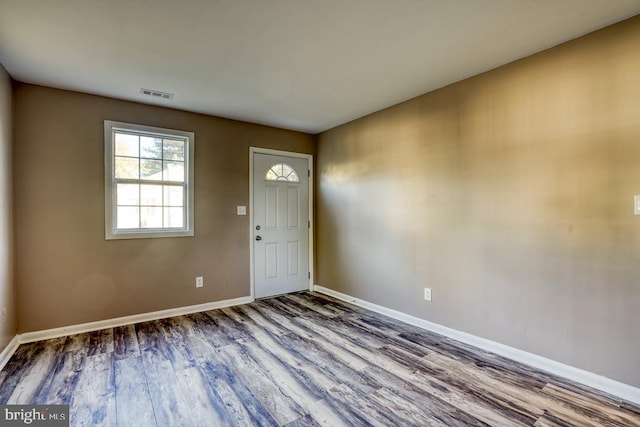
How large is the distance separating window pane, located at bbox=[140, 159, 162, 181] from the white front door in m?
1.20

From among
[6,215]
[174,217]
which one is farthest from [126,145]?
[6,215]

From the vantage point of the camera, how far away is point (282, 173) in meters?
4.66

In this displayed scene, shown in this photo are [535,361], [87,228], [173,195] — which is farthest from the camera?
[173,195]

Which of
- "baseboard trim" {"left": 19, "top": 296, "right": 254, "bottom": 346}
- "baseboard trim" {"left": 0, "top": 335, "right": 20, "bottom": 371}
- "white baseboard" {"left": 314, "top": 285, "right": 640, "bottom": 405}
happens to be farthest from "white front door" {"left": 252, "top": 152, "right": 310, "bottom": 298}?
"baseboard trim" {"left": 0, "top": 335, "right": 20, "bottom": 371}

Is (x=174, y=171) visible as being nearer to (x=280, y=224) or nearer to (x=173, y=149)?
(x=173, y=149)

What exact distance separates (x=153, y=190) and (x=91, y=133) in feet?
2.66

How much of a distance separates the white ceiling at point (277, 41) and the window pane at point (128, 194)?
38.0 inches

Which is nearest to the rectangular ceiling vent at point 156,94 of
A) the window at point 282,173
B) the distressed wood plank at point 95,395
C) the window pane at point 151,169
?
the window pane at point 151,169

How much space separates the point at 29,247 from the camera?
2.96 m

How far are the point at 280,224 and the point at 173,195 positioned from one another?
4.95 ft

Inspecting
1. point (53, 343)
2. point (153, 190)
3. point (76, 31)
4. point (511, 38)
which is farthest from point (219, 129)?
point (511, 38)

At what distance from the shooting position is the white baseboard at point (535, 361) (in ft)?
6.79

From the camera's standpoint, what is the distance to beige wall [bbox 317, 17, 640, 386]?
209 cm

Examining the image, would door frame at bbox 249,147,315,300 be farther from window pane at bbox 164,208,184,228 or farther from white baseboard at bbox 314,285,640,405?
white baseboard at bbox 314,285,640,405
